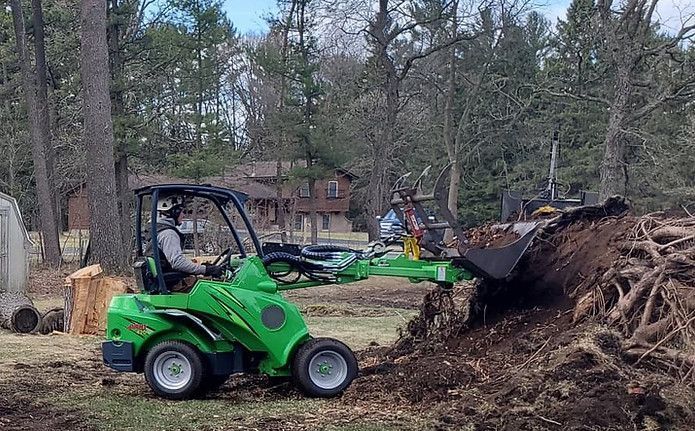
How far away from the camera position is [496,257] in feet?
27.4

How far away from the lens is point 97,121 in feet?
52.6

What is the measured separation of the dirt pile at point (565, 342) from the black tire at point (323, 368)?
0.70 ft

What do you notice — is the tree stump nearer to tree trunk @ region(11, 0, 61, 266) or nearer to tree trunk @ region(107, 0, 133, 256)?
tree trunk @ region(11, 0, 61, 266)

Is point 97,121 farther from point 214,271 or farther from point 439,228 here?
point 439,228

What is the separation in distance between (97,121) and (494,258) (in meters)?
10.1

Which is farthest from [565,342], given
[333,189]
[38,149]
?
[333,189]

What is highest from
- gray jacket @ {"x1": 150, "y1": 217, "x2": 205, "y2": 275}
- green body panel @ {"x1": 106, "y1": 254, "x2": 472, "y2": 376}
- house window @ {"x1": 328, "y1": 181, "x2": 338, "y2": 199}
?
house window @ {"x1": 328, "y1": 181, "x2": 338, "y2": 199}

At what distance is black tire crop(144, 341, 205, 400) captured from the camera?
7.73 metres

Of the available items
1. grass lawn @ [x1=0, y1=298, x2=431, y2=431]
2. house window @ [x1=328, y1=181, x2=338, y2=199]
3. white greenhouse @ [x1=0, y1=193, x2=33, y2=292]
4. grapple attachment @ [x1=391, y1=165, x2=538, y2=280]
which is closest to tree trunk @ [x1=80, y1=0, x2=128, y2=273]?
white greenhouse @ [x1=0, y1=193, x2=33, y2=292]

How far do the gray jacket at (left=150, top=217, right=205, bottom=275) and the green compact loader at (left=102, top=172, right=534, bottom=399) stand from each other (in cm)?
8

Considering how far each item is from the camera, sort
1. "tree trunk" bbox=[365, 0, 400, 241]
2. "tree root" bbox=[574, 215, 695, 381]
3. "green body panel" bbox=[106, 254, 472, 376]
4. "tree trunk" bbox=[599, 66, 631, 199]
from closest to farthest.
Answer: "tree root" bbox=[574, 215, 695, 381] < "green body panel" bbox=[106, 254, 472, 376] < "tree trunk" bbox=[599, 66, 631, 199] < "tree trunk" bbox=[365, 0, 400, 241]

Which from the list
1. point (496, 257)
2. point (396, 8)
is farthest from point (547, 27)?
point (496, 257)

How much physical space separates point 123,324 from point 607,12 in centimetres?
1840

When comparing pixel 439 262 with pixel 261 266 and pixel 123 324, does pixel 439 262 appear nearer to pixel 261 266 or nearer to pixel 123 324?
pixel 261 266
